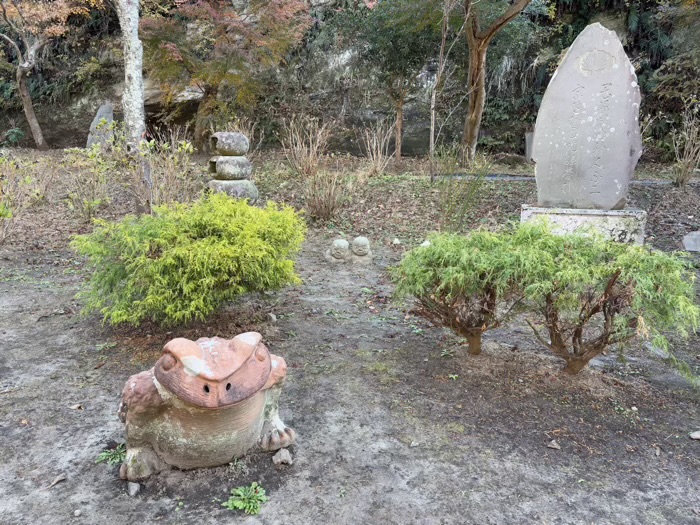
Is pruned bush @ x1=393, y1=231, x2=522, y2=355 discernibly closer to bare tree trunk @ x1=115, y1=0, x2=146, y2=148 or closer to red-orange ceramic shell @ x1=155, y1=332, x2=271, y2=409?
red-orange ceramic shell @ x1=155, y1=332, x2=271, y2=409

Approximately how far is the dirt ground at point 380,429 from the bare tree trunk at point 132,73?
12.0ft

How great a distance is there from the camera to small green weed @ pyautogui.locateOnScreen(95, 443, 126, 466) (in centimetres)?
203

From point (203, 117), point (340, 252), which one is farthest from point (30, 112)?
point (340, 252)

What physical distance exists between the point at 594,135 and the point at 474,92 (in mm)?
5138

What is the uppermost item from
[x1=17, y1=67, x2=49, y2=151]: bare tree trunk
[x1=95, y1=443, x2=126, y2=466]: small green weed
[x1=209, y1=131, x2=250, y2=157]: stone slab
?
[x1=17, y1=67, x2=49, y2=151]: bare tree trunk

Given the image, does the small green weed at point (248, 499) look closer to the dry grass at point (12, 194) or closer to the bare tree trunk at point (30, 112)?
the dry grass at point (12, 194)

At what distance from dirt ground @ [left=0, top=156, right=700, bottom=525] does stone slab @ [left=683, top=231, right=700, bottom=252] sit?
2701mm

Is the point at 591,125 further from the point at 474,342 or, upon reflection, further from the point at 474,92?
the point at 474,92

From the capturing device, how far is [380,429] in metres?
2.29

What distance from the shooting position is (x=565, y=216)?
4883 mm

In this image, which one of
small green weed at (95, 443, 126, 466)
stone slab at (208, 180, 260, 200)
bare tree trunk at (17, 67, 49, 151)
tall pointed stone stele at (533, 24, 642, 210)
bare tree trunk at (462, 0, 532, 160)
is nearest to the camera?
small green weed at (95, 443, 126, 466)

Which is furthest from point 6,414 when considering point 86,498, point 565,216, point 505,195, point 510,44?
point 510,44

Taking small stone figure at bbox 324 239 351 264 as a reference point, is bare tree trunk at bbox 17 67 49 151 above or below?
above

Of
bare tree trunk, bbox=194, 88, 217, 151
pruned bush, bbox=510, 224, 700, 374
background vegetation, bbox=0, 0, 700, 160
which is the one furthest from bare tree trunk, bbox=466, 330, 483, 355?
bare tree trunk, bbox=194, 88, 217, 151
